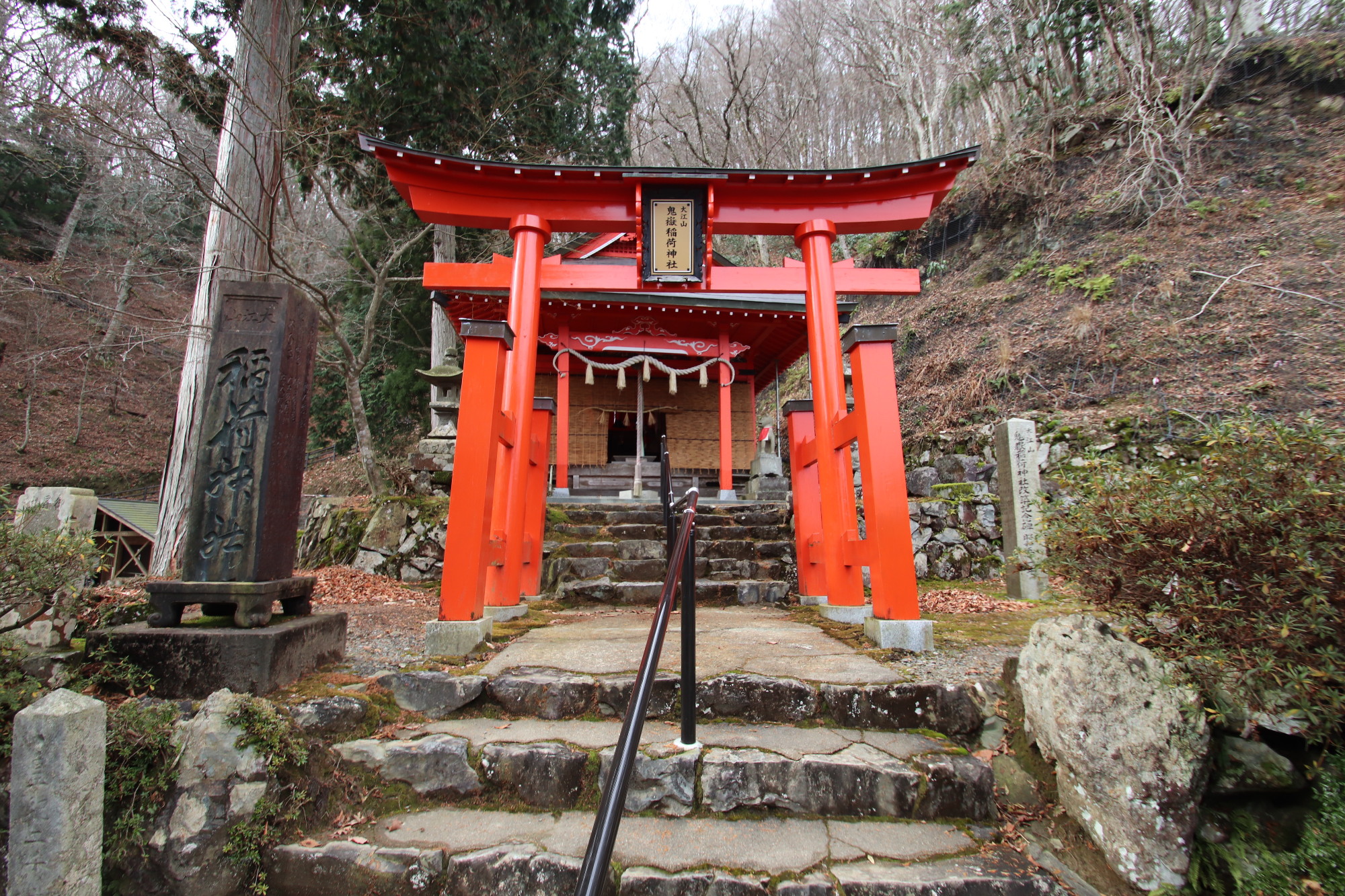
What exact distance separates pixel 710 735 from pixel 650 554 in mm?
3537

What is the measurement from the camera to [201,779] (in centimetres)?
200

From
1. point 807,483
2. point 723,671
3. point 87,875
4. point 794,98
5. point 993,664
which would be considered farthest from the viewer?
point 794,98

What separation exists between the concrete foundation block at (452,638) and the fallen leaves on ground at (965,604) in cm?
387

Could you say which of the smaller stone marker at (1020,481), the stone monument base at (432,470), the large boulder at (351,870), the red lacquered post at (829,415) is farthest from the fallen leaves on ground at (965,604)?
the stone monument base at (432,470)

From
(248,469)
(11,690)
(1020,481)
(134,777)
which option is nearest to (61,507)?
(248,469)

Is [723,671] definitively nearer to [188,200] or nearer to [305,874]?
[305,874]

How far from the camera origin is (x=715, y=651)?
3105 mm

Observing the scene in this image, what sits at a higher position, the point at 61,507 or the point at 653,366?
the point at 653,366

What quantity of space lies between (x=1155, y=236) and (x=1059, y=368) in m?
3.49

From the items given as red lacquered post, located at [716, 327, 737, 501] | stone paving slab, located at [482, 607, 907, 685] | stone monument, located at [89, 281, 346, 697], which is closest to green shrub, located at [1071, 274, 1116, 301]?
red lacquered post, located at [716, 327, 737, 501]

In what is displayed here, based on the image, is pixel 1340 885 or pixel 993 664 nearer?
pixel 1340 885

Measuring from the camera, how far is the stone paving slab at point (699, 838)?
1.82 meters

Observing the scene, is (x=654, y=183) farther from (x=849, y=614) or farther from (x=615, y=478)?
(x=615, y=478)

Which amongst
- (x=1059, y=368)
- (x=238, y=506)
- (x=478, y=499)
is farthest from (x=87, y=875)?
(x=1059, y=368)
